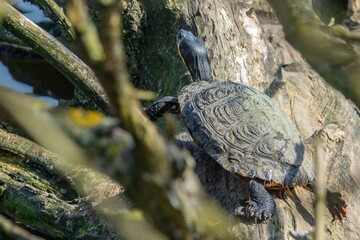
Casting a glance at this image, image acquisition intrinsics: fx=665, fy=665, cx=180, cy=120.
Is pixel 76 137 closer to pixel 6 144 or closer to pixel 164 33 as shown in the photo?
pixel 6 144

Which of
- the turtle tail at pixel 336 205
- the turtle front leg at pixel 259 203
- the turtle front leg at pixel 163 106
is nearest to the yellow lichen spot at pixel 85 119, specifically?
the turtle front leg at pixel 259 203

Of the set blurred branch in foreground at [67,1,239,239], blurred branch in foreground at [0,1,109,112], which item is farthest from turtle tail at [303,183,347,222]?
blurred branch in foreground at [67,1,239,239]

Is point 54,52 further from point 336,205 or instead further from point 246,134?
point 336,205

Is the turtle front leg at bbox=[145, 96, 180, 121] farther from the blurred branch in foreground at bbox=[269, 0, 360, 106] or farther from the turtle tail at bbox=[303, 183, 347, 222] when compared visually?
the blurred branch in foreground at bbox=[269, 0, 360, 106]

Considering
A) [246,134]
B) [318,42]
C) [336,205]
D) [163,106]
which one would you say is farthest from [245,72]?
[318,42]

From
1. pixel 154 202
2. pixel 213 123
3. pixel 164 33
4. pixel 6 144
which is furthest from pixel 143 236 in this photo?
pixel 164 33

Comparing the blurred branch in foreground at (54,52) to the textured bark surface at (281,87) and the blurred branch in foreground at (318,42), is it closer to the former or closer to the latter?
the textured bark surface at (281,87)

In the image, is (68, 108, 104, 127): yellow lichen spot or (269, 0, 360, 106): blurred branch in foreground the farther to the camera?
(269, 0, 360, 106): blurred branch in foreground

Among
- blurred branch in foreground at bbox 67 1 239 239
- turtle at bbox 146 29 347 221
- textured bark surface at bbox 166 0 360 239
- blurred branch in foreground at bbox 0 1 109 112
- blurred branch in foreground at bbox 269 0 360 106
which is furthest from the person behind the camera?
textured bark surface at bbox 166 0 360 239
